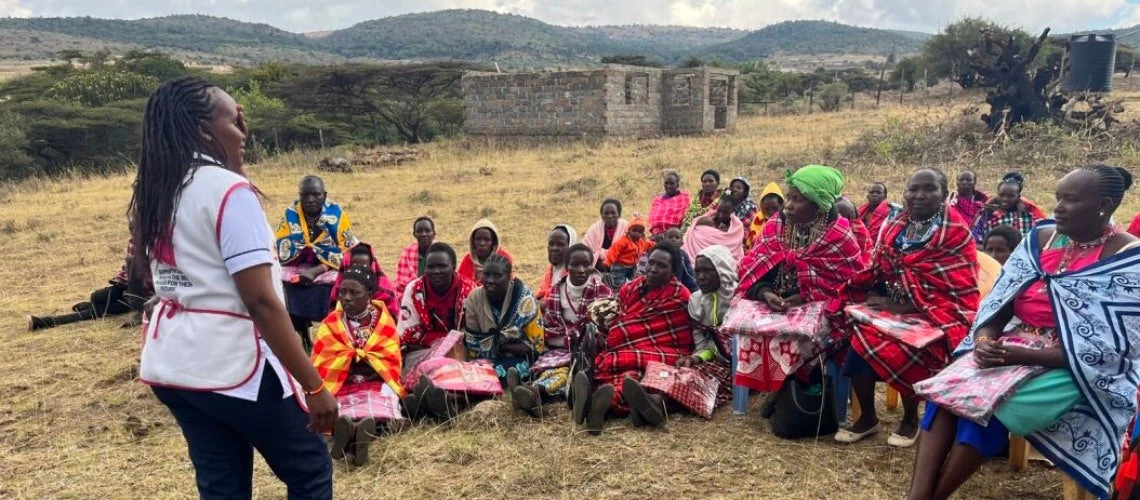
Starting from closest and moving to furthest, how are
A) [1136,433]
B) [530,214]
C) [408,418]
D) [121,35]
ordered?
1. [1136,433]
2. [408,418]
3. [530,214]
4. [121,35]

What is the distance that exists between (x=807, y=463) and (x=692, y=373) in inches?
31.3

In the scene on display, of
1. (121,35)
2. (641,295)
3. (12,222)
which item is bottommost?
(12,222)

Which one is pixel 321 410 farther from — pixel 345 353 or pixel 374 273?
pixel 374 273

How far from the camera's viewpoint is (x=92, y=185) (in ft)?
52.9

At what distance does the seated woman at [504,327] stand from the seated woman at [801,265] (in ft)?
4.19

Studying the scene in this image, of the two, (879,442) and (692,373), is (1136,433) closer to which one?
(879,442)

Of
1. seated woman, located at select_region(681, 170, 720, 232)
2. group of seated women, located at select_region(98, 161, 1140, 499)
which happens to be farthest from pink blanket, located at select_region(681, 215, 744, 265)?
group of seated women, located at select_region(98, 161, 1140, 499)

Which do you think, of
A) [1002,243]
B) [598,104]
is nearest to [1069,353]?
[1002,243]

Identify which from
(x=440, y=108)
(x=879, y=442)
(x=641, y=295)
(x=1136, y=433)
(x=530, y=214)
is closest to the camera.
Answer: (x=1136, y=433)

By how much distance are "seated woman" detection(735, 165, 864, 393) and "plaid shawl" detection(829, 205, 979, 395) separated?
30 cm

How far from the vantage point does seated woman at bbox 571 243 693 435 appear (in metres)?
4.20

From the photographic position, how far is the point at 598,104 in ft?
62.3

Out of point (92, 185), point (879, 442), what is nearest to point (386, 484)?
point (879, 442)

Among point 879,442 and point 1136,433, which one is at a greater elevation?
point 1136,433
